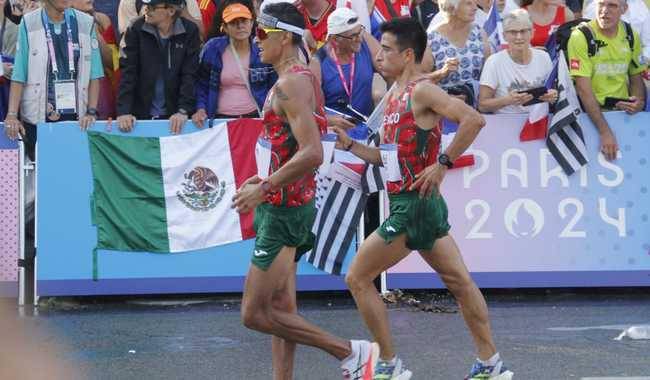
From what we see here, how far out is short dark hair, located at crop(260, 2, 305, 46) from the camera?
641 centimetres

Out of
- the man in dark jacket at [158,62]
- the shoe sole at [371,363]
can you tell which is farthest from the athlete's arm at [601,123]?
the shoe sole at [371,363]

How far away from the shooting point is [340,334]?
27.8 feet

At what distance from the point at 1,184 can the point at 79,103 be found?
897mm

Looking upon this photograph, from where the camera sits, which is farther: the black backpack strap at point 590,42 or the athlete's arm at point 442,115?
the black backpack strap at point 590,42

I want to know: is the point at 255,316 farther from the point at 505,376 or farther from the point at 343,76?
the point at 343,76

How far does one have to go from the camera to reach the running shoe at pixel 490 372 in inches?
266

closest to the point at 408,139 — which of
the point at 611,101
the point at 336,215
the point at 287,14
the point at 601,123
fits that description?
the point at 287,14

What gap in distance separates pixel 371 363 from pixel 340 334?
1897 millimetres

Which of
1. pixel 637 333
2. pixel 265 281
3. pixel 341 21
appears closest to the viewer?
pixel 265 281

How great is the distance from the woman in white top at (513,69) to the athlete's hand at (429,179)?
3166 millimetres

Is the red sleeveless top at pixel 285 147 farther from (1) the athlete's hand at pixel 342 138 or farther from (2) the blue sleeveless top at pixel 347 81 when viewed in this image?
(2) the blue sleeveless top at pixel 347 81

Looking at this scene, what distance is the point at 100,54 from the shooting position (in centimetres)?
1027

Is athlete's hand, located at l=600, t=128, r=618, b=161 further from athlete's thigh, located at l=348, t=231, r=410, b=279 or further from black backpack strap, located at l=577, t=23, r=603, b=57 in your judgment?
athlete's thigh, located at l=348, t=231, r=410, b=279

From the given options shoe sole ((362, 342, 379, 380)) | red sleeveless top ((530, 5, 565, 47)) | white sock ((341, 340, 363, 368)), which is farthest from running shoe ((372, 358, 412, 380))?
red sleeveless top ((530, 5, 565, 47))
